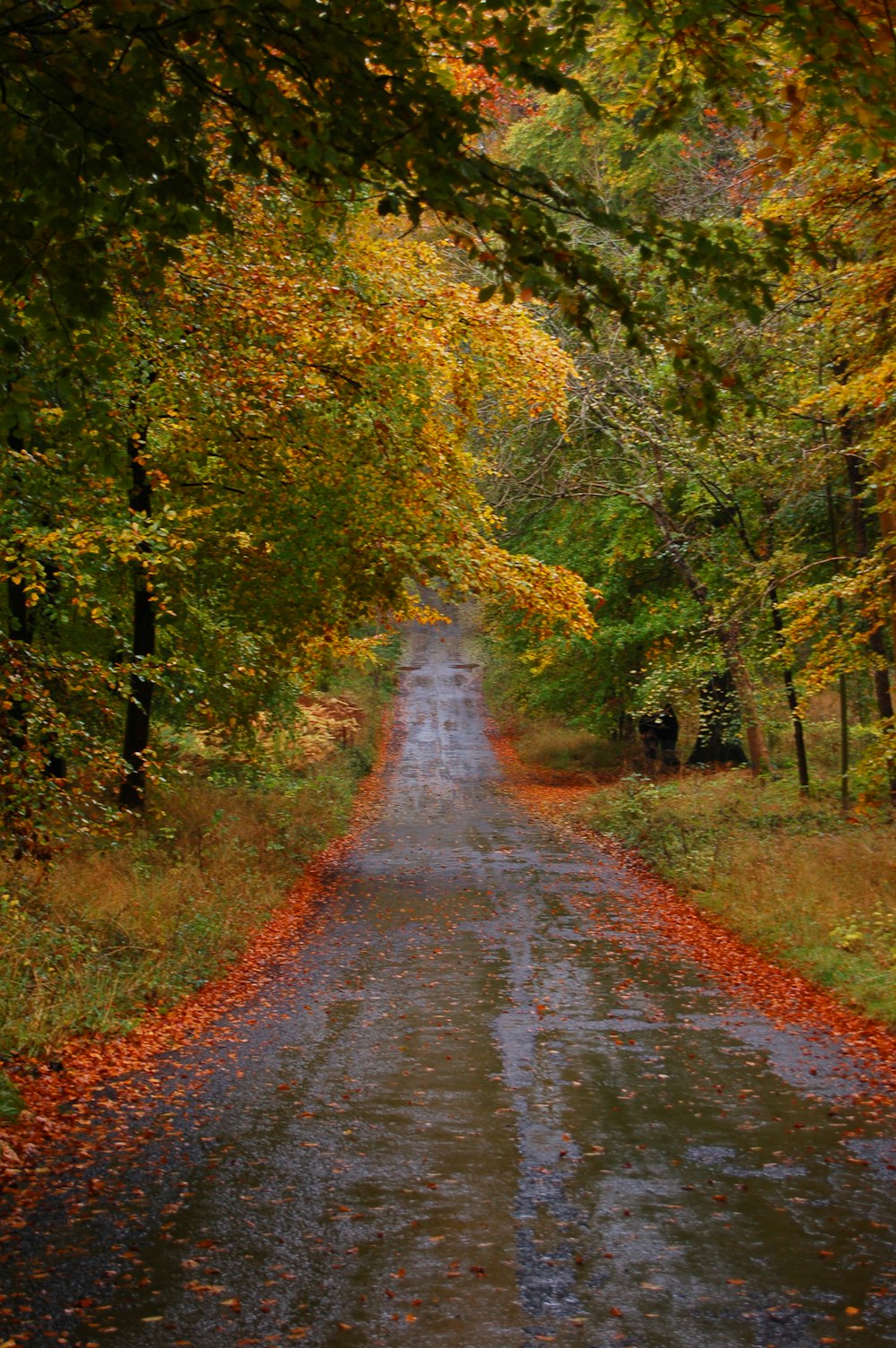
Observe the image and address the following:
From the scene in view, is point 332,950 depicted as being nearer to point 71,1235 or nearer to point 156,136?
point 71,1235

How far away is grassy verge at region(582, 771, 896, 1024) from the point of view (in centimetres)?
1155

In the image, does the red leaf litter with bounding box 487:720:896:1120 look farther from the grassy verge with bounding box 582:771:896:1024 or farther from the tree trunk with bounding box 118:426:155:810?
the tree trunk with bounding box 118:426:155:810

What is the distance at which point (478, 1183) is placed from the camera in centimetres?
652

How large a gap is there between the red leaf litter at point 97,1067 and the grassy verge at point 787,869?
5.08 meters

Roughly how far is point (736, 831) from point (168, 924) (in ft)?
29.9

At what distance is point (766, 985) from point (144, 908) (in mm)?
5924

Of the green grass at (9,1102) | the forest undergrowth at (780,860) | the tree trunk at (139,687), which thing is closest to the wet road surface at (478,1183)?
the green grass at (9,1102)

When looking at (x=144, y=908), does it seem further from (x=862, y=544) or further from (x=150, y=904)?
(x=862, y=544)

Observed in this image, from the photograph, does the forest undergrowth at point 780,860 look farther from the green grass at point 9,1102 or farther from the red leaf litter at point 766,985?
the green grass at point 9,1102

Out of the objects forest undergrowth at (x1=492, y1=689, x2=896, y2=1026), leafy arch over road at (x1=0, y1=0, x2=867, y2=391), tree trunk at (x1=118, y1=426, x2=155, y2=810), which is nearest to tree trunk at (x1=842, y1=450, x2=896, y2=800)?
forest undergrowth at (x1=492, y1=689, x2=896, y2=1026)

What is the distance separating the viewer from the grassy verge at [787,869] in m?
11.6

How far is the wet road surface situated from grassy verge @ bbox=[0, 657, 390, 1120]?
2.85ft

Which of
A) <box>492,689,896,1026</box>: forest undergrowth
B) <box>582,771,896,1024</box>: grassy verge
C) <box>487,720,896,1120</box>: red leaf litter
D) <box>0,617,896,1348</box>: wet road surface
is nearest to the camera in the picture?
<box>0,617,896,1348</box>: wet road surface

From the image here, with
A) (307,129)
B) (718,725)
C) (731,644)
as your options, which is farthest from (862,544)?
(307,129)
